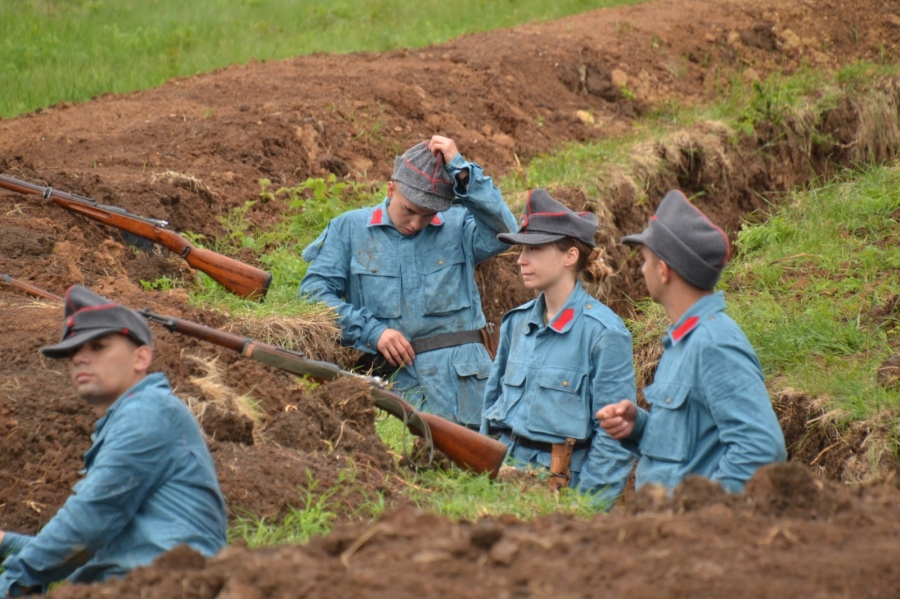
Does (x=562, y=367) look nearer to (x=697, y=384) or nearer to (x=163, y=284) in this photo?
(x=697, y=384)

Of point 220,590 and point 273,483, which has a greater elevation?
point 220,590

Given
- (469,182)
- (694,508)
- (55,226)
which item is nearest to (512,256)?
(469,182)

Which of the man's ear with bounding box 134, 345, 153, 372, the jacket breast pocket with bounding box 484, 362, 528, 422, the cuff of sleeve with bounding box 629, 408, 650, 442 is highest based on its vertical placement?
the man's ear with bounding box 134, 345, 153, 372

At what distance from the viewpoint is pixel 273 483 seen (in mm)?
4812

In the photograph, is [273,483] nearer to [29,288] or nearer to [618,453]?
[618,453]

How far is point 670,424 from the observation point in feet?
14.2

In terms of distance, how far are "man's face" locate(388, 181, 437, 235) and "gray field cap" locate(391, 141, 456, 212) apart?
80mm

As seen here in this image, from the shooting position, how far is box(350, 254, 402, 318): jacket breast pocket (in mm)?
6844

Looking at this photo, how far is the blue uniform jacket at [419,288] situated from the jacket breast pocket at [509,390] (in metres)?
1.27

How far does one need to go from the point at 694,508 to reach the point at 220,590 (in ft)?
A: 4.86

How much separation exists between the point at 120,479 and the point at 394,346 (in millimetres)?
3154

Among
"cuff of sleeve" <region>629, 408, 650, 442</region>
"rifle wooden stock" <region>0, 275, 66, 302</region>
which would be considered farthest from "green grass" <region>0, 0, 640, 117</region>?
"cuff of sleeve" <region>629, 408, 650, 442</region>

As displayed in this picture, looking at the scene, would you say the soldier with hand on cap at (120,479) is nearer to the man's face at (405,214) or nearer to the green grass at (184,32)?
the man's face at (405,214)

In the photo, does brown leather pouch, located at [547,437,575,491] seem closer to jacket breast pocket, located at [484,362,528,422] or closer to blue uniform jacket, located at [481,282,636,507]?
blue uniform jacket, located at [481,282,636,507]
